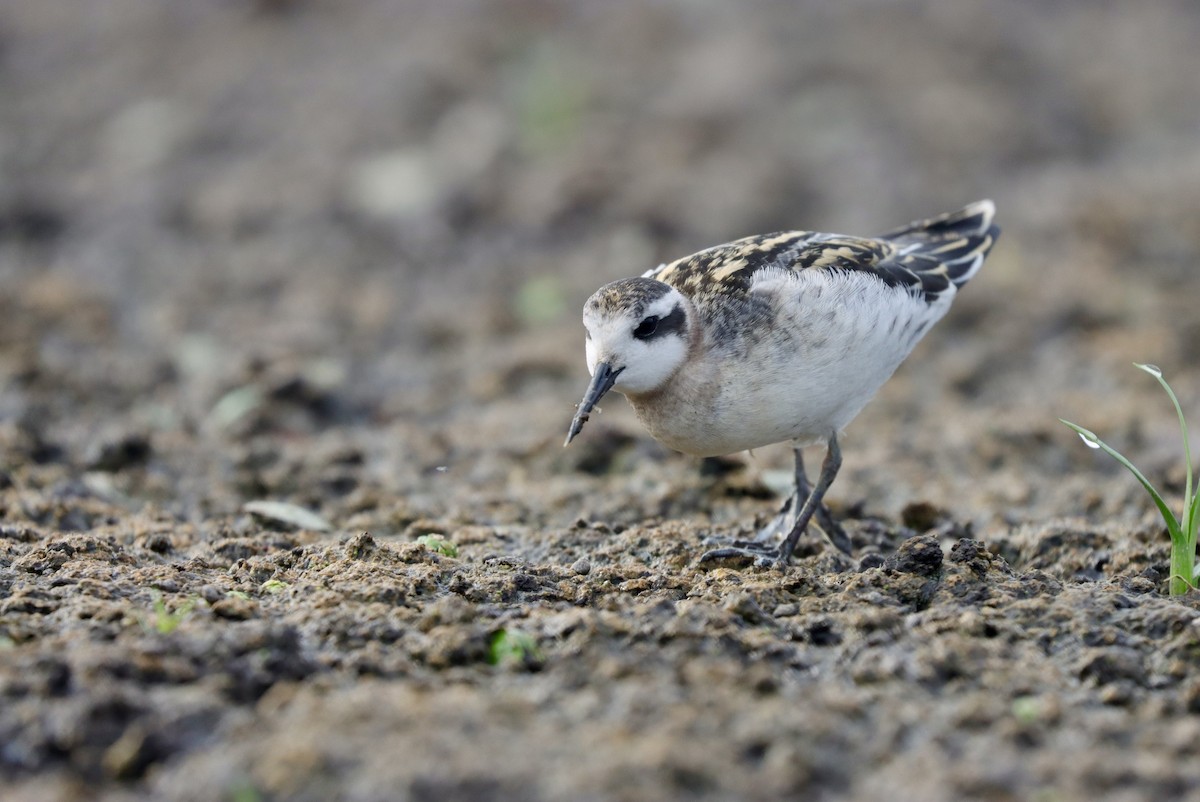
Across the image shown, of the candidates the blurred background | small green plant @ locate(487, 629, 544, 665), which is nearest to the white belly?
the blurred background

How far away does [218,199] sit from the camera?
10.4 metres

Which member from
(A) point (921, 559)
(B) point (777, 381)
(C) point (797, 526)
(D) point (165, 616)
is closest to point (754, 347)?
(B) point (777, 381)

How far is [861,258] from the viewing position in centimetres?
547

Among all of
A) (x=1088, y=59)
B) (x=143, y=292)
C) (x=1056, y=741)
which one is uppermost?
(x=1088, y=59)

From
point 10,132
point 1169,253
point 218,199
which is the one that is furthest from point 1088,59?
point 10,132

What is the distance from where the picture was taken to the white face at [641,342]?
15.5 feet

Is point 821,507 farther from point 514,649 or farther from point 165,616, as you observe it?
point 165,616

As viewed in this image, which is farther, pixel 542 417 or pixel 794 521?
pixel 542 417

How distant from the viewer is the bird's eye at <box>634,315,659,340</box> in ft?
15.6

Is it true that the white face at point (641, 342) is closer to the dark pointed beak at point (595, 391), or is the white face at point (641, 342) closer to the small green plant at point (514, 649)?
the dark pointed beak at point (595, 391)

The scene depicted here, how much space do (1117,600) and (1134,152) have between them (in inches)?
324

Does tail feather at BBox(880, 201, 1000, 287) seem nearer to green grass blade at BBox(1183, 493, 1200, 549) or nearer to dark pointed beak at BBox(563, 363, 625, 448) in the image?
green grass blade at BBox(1183, 493, 1200, 549)

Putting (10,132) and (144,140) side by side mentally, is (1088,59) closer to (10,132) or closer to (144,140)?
(144,140)

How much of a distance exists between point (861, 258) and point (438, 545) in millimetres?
2120
